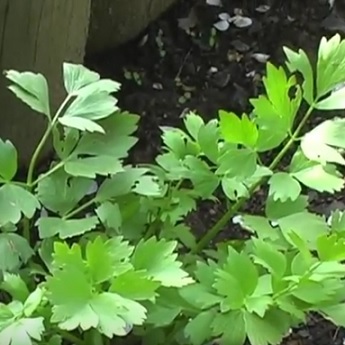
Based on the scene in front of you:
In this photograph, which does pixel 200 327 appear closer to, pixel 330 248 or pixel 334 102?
pixel 330 248

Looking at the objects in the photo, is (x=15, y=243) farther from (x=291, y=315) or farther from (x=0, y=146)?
(x=291, y=315)

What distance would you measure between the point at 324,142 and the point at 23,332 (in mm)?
386

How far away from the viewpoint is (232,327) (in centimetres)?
102

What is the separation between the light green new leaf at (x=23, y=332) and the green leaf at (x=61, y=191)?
0.18m

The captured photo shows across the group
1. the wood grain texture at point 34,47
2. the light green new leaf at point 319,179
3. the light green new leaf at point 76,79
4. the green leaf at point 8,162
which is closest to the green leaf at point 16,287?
the green leaf at point 8,162

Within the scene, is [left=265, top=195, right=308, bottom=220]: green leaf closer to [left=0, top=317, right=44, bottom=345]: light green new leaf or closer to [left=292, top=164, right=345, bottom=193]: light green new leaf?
[left=292, top=164, right=345, bottom=193]: light green new leaf

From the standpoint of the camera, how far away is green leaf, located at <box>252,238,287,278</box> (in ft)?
3.39

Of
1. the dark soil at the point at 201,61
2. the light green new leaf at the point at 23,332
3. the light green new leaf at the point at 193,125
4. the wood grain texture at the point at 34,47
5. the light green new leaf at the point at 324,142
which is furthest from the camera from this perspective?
the dark soil at the point at 201,61

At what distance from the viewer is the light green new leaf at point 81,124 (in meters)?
1.07

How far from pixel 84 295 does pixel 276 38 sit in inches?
53.6

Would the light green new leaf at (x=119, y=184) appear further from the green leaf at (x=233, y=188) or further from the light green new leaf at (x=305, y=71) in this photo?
the light green new leaf at (x=305, y=71)

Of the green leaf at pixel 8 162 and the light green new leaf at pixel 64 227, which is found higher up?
the green leaf at pixel 8 162

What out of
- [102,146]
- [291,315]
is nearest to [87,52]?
[102,146]

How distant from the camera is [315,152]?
107 centimetres
